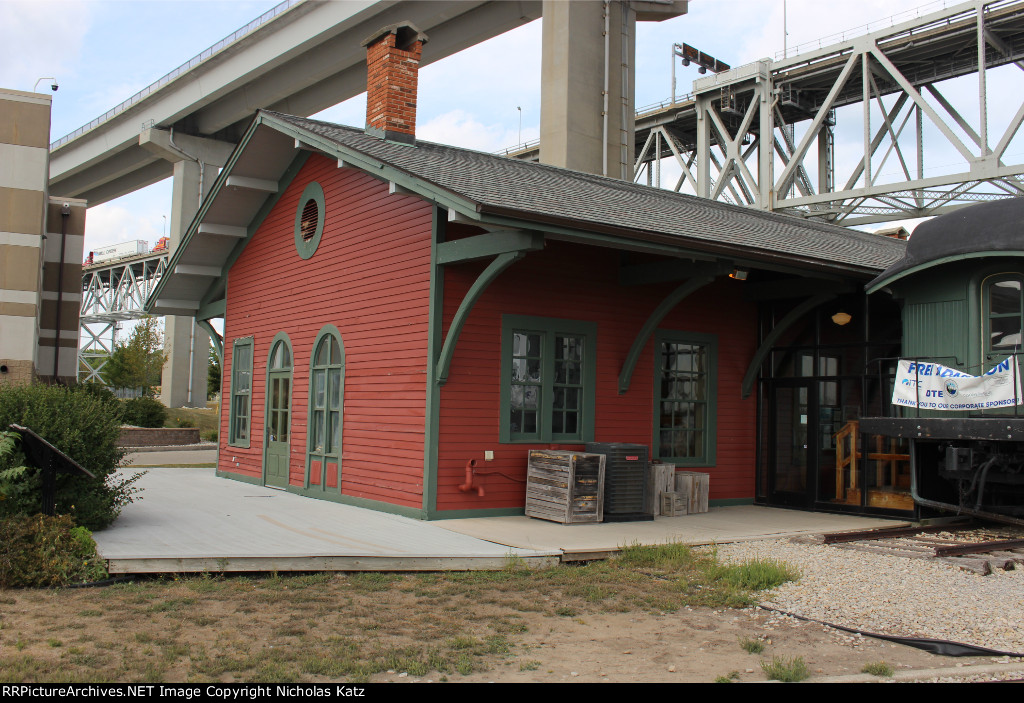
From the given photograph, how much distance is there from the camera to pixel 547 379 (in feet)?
35.5

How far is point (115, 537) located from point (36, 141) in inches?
718

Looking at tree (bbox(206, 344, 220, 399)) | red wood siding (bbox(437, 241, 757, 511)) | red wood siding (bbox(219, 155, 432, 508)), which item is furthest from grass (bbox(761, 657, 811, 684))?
tree (bbox(206, 344, 220, 399))

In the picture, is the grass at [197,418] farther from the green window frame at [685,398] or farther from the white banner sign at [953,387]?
the white banner sign at [953,387]

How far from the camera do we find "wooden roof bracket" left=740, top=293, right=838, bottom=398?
38.9ft

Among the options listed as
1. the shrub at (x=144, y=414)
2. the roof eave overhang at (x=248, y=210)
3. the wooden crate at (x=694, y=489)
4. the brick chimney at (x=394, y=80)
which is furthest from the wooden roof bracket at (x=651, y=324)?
the shrub at (x=144, y=414)

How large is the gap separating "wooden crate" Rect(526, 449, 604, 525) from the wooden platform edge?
1.99 m

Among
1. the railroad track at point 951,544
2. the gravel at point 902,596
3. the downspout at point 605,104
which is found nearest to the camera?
the gravel at point 902,596

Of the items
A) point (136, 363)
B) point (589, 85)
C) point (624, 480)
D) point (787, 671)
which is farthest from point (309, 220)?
point (136, 363)

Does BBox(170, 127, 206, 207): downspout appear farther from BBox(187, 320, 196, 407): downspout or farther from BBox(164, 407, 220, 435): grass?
BBox(164, 407, 220, 435): grass

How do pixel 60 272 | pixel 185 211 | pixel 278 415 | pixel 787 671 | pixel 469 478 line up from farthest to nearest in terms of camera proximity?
pixel 185 211, pixel 60 272, pixel 278 415, pixel 469 478, pixel 787 671

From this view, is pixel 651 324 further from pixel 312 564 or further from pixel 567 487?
pixel 312 564

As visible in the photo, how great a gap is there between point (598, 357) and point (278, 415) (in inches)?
218

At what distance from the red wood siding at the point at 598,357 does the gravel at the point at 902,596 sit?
3048 mm

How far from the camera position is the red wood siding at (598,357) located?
33.2 feet
